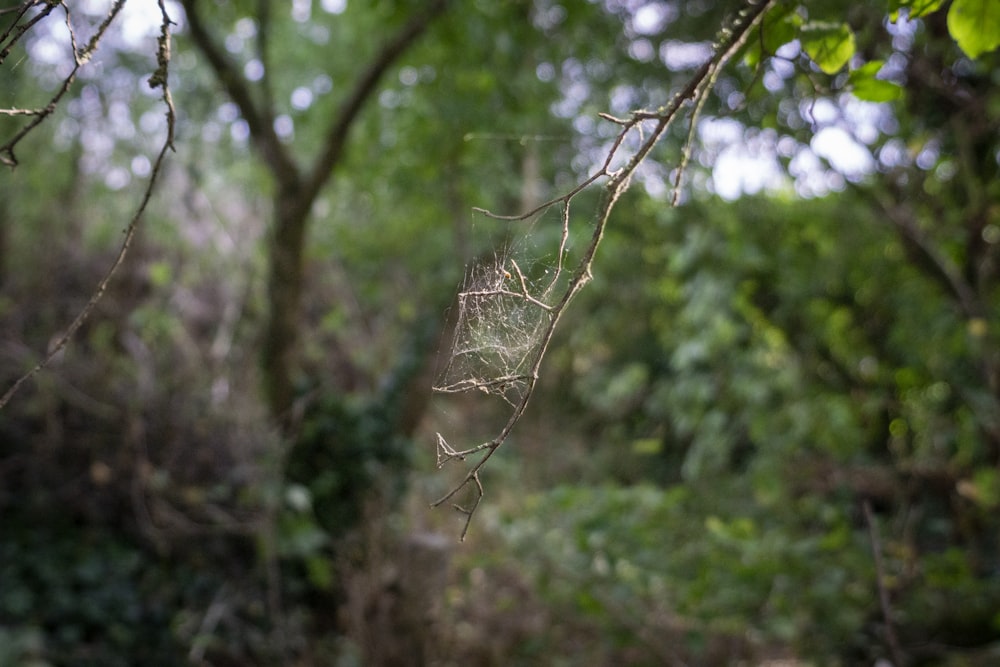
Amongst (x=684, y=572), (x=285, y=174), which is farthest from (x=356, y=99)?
(x=684, y=572)

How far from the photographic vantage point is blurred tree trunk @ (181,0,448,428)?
160 inches

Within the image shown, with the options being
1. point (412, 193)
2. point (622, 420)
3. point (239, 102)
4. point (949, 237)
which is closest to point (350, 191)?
point (412, 193)

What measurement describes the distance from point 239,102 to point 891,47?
3224 mm

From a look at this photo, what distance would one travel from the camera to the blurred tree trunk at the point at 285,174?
13.4ft

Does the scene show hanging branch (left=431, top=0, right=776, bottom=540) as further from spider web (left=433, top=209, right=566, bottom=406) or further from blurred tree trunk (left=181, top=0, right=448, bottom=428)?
blurred tree trunk (left=181, top=0, right=448, bottom=428)

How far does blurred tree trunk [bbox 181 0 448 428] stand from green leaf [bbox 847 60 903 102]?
2.95 metres

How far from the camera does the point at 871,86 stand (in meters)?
1.25

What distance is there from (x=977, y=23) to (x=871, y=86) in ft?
0.53

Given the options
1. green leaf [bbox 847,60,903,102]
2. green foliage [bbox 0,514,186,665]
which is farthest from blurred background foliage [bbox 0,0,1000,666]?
green leaf [bbox 847,60,903,102]

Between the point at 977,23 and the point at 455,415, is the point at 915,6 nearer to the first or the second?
the point at 977,23

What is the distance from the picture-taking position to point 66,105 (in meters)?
5.52

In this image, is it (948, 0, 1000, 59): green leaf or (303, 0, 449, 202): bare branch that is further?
(303, 0, 449, 202): bare branch

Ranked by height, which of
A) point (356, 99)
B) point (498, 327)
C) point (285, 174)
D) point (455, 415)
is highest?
point (356, 99)

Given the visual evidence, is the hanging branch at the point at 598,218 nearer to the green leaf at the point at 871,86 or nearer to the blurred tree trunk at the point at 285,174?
the green leaf at the point at 871,86
